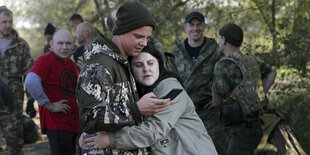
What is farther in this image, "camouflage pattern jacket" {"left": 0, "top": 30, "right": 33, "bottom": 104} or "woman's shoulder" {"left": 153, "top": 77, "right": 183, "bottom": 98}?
"camouflage pattern jacket" {"left": 0, "top": 30, "right": 33, "bottom": 104}

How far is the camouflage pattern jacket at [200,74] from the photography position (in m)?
5.55

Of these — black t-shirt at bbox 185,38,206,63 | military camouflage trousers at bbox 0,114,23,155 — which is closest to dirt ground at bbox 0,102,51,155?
military camouflage trousers at bbox 0,114,23,155

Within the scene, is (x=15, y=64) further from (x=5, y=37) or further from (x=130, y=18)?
(x=130, y=18)

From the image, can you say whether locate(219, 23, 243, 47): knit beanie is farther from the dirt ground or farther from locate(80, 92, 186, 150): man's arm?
the dirt ground

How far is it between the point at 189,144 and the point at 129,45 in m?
0.75

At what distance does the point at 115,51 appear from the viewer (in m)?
2.46

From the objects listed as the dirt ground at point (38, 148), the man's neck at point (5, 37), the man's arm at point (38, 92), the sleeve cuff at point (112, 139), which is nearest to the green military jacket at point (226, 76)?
the man's arm at point (38, 92)

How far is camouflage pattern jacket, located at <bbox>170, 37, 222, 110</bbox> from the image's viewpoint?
5.55 m

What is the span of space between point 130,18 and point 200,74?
10.6ft

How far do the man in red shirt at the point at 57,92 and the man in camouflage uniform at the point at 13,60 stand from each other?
1.45 metres

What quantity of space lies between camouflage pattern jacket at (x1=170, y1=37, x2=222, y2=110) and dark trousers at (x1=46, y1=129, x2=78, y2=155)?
1.77m

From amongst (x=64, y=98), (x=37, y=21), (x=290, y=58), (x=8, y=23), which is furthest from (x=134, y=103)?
(x=37, y=21)

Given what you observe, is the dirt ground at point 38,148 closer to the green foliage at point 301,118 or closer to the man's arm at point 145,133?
the green foliage at point 301,118

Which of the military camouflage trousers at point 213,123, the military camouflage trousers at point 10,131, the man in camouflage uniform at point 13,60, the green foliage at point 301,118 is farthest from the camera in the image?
the green foliage at point 301,118
